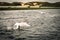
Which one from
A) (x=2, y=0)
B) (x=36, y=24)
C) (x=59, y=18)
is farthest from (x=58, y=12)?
(x=2, y=0)

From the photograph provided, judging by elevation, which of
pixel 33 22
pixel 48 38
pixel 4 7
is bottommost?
pixel 48 38

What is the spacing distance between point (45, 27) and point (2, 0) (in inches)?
13.0

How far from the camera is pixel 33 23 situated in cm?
83

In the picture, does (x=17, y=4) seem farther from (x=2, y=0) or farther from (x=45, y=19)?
(x=45, y=19)

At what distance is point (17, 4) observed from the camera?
2.77ft

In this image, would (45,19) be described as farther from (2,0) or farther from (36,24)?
(2,0)

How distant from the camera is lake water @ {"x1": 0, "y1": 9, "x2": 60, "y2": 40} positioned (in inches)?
31.5

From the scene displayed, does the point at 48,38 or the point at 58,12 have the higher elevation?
the point at 58,12

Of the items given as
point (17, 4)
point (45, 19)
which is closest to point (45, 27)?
point (45, 19)

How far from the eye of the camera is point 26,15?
0.84m

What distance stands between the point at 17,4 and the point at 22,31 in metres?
0.18

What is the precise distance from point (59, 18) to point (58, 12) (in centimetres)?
4

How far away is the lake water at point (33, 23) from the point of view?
801 mm

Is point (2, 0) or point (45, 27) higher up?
point (2, 0)
